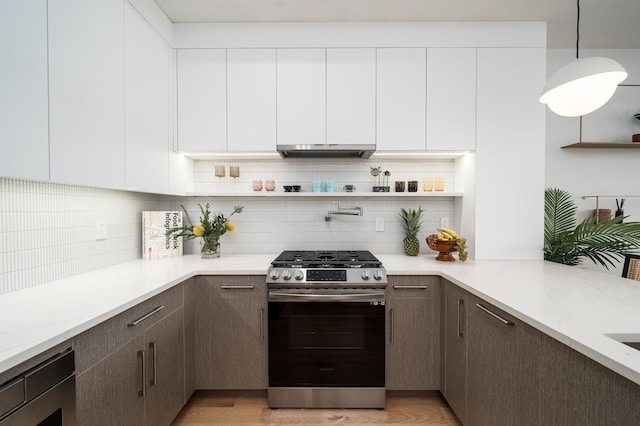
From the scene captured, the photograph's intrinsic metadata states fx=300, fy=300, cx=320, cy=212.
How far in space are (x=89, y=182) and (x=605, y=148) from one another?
4003mm

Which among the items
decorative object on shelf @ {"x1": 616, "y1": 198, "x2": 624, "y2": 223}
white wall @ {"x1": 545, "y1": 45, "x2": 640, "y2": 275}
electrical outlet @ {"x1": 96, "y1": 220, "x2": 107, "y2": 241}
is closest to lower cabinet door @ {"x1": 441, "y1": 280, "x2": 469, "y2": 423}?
white wall @ {"x1": 545, "y1": 45, "x2": 640, "y2": 275}

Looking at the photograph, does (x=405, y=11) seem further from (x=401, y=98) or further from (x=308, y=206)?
(x=308, y=206)

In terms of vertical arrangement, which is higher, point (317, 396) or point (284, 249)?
point (284, 249)

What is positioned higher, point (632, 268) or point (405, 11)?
point (405, 11)

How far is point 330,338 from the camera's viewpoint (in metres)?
1.98

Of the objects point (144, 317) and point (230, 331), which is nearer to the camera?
point (144, 317)

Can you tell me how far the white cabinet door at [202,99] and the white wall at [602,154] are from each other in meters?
2.91

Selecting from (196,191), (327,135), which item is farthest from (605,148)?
(196,191)

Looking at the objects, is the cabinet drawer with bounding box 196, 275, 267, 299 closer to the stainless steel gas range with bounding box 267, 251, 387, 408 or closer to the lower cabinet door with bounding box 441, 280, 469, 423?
the stainless steel gas range with bounding box 267, 251, 387, 408

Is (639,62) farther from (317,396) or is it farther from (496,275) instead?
(317,396)

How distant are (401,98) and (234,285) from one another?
1.83 m

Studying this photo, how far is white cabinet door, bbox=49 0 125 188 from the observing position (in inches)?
50.3

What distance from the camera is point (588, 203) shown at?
9.21ft

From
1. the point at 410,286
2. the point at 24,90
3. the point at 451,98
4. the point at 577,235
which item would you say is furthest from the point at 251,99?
the point at 577,235
